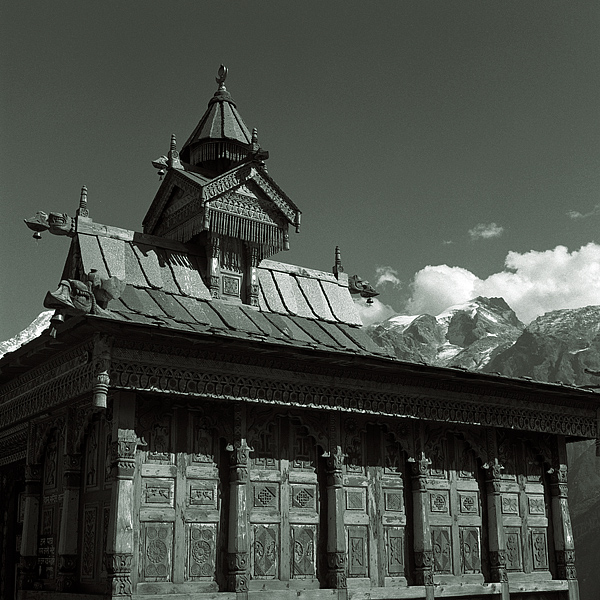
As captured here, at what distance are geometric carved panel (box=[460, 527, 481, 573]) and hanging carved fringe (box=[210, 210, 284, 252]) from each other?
25.1ft

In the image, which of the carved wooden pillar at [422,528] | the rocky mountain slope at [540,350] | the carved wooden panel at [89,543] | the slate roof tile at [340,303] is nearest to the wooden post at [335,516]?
the carved wooden pillar at [422,528]

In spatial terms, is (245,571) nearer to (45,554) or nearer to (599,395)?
(45,554)

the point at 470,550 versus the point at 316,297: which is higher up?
the point at 316,297

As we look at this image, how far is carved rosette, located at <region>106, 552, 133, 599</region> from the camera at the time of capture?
12.7 metres

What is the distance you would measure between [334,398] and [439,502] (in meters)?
3.94

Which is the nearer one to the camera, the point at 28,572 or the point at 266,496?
the point at 266,496

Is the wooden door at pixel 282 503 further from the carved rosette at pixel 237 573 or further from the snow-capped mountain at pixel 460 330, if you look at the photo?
the snow-capped mountain at pixel 460 330

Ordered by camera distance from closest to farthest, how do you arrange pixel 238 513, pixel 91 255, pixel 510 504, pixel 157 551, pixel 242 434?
1. pixel 157 551
2. pixel 238 513
3. pixel 242 434
4. pixel 91 255
5. pixel 510 504

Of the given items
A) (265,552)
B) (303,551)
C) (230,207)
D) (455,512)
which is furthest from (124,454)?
(455,512)

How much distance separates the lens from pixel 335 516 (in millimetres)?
15648

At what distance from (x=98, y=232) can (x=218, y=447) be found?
5363 millimetres

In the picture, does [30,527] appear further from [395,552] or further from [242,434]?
[395,552]

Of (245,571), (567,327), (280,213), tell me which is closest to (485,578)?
(245,571)

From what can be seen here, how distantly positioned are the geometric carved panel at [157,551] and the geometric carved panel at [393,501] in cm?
501
